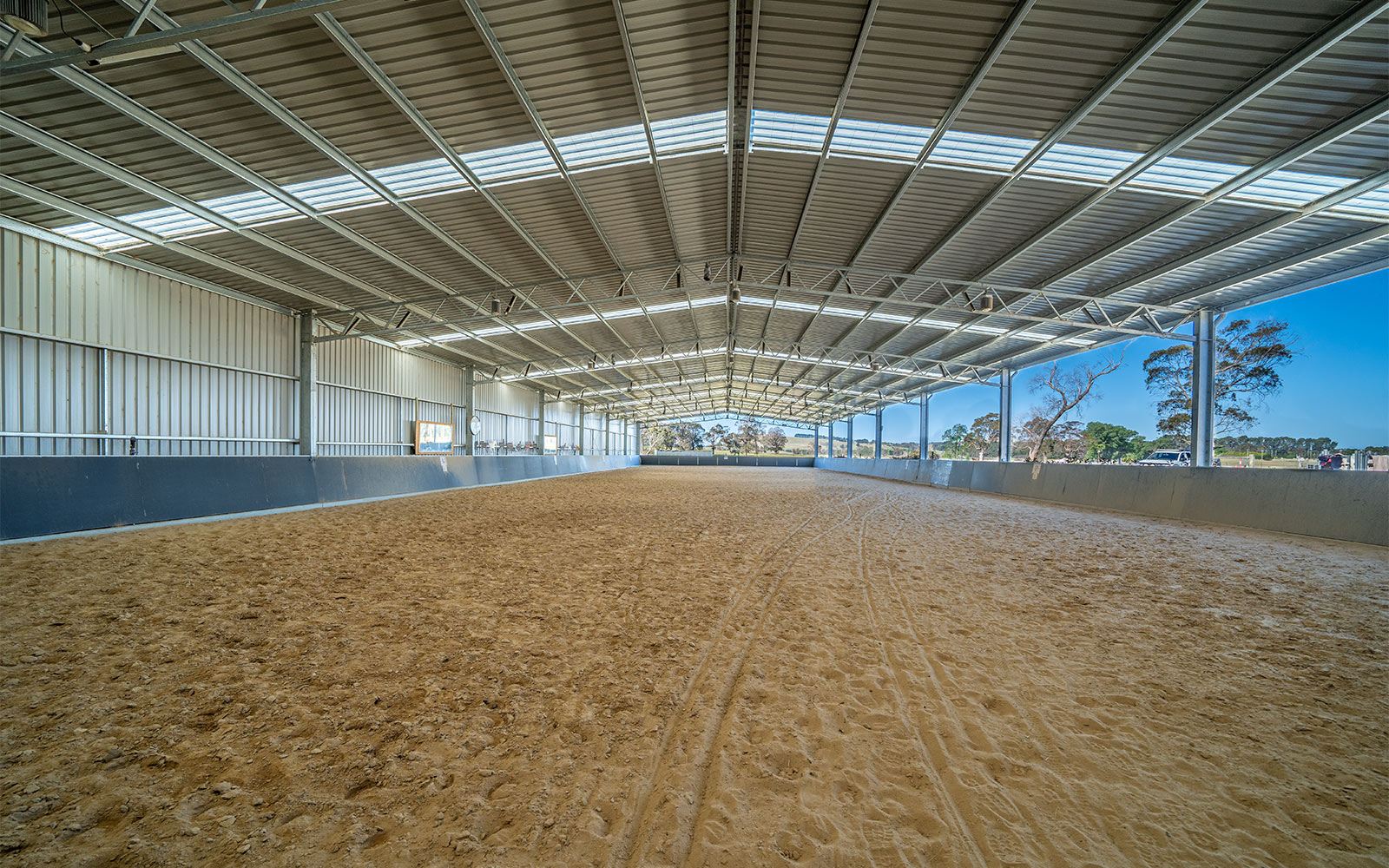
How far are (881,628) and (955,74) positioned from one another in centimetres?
846

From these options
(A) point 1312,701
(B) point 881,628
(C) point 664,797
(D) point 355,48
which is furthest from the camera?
(D) point 355,48

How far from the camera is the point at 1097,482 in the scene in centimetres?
1410

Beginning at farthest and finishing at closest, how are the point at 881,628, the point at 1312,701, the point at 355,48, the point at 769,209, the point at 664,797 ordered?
the point at 769,209, the point at 355,48, the point at 881,628, the point at 1312,701, the point at 664,797

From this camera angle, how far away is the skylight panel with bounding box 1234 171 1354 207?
353 inches

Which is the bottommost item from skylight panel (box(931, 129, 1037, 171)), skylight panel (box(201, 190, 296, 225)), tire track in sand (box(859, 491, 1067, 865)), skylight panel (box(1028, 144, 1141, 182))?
tire track in sand (box(859, 491, 1067, 865))

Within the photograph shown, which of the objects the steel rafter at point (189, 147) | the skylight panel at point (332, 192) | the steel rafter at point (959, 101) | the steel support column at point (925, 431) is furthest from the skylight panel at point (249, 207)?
the steel support column at point (925, 431)

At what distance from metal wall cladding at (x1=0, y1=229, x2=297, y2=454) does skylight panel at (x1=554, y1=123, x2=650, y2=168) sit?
39.6 feet

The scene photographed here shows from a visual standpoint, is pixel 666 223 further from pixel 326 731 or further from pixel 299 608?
pixel 326 731

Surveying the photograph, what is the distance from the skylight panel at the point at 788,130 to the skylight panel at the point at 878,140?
0.31 m

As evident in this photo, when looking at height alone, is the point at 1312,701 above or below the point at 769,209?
below

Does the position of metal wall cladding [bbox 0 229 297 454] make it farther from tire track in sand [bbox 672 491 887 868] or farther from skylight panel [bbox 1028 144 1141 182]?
skylight panel [bbox 1028 144 1141 182]

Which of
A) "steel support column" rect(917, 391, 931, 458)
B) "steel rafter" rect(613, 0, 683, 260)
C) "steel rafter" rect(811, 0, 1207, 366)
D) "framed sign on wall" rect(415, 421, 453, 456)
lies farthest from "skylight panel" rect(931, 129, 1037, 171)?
"framed sign on wall" rect(415, 421, 453, 456)

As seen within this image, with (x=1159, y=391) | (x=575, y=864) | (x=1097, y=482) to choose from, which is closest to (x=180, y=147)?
(x=575, y=864)

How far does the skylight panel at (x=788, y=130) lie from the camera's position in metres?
9.45
